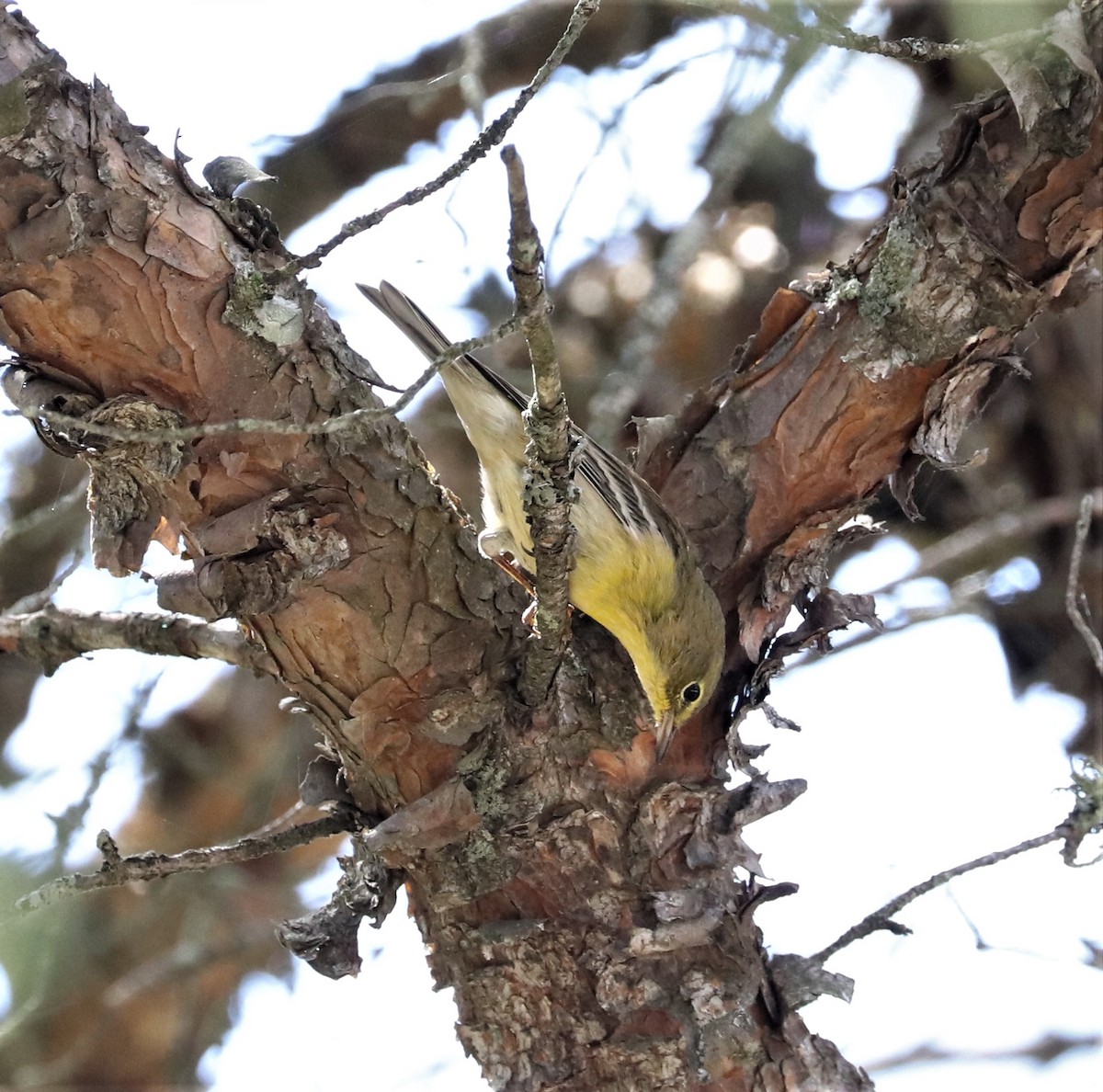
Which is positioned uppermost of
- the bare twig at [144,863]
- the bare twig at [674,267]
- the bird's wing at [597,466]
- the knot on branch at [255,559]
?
the bare twig at [674,267]

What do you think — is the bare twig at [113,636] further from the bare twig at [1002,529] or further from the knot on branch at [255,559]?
the bare twig at [1002,529]

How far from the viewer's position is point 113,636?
3.45m

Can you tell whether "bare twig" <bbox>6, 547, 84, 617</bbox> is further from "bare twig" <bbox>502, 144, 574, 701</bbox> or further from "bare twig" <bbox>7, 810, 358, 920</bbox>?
"bare twig" <bbox>502, 144, 574, 701</bbox>

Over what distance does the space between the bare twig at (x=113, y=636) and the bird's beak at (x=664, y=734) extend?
1.12 meters

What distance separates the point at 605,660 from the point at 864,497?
2.77ft

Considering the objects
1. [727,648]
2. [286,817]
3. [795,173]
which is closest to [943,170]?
[727,648]

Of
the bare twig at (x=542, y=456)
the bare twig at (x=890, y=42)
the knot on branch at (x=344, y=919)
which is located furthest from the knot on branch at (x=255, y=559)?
the bare twig at (x=890, y=42)

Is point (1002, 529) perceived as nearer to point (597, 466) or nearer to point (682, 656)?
point (597, 466)

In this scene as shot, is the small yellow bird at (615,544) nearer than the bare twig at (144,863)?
No

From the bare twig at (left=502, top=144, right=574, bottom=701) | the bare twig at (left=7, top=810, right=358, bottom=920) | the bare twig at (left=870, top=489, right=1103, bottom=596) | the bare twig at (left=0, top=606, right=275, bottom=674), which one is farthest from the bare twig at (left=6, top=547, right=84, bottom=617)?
the bare twig at (left=870, top=489, right=1103, bottom=596)

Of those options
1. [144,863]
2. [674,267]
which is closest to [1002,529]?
[674,267]

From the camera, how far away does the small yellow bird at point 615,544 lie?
3.32 m

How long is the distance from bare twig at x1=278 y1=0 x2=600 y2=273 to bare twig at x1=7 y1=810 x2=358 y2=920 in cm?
153

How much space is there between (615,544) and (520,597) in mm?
1405
